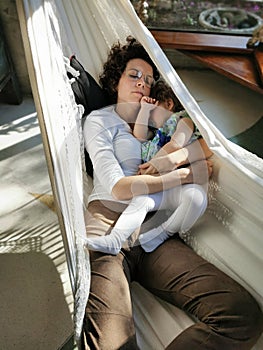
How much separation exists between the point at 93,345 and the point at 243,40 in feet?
7.19

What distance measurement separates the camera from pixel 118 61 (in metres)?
1.48

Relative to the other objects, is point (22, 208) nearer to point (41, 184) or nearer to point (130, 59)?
point (41, 184)

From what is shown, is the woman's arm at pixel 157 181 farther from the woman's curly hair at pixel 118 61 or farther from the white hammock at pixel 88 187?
the woman's curly hair at pixel 118 61

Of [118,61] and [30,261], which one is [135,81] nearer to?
[118,61]

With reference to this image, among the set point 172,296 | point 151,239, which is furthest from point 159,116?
point 172,296

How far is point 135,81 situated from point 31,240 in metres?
0.70

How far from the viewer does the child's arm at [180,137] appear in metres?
1.28

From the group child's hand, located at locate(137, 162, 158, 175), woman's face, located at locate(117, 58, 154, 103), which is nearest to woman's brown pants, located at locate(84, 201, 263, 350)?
child's hand, located at locate(137, 162, 158, 175)

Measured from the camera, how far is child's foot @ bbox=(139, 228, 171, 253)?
118 cm

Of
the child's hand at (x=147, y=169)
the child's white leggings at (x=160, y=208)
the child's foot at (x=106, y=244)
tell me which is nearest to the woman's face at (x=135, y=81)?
the child's hand at (x=147, y=169)

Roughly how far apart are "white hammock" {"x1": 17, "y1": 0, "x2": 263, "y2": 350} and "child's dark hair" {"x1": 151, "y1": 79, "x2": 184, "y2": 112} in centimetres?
12

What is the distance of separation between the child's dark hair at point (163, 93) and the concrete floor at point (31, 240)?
629 mm

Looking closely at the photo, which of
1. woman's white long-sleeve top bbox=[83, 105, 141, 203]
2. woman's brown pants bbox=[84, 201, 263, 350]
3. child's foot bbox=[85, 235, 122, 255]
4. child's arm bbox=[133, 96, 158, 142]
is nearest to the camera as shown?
woman's brown pants bbox=[84, 201, 263, 350]

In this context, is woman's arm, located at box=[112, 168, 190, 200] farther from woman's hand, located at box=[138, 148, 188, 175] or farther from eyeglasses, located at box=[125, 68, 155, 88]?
eyeglasses, located at box=[125, 68, 155, 88]
